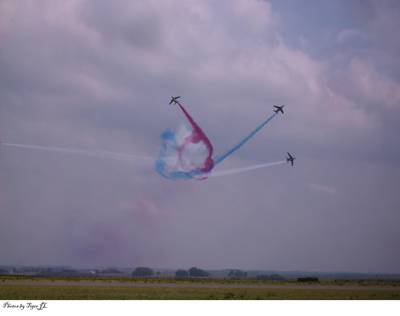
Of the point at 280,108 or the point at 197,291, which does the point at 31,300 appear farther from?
the point at 280,108

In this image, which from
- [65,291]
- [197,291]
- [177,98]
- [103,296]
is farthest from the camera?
[177,98]

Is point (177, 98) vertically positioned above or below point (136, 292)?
above

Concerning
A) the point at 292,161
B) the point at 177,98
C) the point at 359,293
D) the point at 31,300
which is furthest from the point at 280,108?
the point at 31,300

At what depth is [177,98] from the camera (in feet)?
180

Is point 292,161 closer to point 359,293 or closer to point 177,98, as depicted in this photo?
point 177,98

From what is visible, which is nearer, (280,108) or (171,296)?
(171,296)

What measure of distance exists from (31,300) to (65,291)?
5655mm

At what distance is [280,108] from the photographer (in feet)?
180
